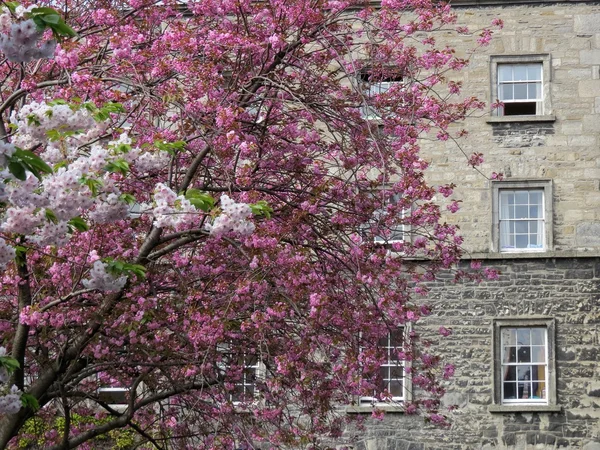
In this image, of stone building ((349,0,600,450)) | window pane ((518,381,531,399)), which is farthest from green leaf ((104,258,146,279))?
window pane ((518,381,531,399))

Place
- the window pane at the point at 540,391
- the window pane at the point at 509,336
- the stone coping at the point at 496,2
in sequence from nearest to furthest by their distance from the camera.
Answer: the window pane at the point at 540,391, the window pane at the point at 509,336, the stone coping at the point at 496,2

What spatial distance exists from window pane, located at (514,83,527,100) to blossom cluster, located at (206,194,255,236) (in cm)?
1716

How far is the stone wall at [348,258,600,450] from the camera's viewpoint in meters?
23.5

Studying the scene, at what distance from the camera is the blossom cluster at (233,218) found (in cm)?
866

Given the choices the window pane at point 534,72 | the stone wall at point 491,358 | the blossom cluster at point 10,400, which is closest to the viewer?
the blossom cluster at point 10,400

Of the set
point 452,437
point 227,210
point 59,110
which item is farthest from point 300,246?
point 452,437

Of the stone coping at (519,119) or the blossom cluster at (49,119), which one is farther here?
the stone coping at (519,119)

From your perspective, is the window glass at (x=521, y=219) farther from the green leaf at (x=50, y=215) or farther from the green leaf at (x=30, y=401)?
the green leaf at (x=50, y=215)

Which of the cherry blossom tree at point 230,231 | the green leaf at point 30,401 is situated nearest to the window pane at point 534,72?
the cherry blossom tree at point 230,231

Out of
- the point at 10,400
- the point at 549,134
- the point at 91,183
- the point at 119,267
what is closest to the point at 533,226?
the point at 549,134

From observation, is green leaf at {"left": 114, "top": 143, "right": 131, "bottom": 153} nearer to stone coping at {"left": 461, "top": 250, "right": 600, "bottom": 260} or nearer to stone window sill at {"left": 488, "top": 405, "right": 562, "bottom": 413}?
stone coping at {"left": 461, "top": 250, "right": 600, "bottom": 260}

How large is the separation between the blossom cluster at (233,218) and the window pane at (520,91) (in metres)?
17.2

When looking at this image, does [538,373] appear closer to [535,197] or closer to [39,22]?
[535,197]

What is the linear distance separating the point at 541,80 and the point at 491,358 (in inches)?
221
